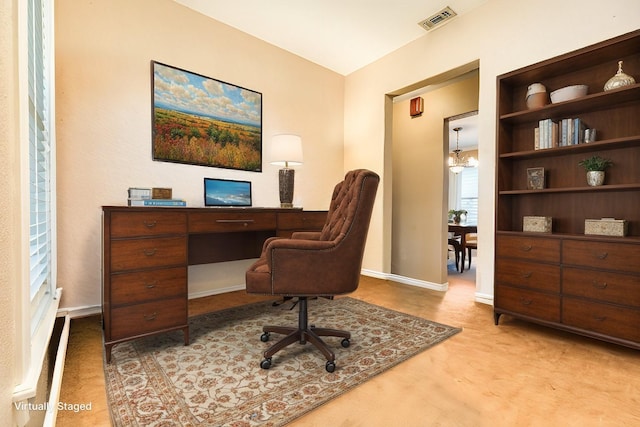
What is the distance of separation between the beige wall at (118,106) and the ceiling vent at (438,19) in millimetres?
1695

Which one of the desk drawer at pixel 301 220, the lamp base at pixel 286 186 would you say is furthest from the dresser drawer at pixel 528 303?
the lamp base at pixel 286 186

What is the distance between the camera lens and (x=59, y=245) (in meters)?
2.25

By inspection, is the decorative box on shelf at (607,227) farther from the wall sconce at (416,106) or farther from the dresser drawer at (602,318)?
the wall sconce at (416,106)

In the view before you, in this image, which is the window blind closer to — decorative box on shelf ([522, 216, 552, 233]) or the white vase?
decorative box on shelf ([522, 216, 552, 233])

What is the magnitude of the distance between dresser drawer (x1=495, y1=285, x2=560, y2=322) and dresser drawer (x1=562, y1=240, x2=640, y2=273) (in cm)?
29

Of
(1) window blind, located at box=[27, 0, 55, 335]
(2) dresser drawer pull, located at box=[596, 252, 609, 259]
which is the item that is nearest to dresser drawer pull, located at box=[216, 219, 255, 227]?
(1) window blind, located at box=[27, 0, 55, 335]

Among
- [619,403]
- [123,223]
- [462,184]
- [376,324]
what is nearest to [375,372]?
[376,324]

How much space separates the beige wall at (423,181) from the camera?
3.58 metres

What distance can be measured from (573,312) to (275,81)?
335 cm

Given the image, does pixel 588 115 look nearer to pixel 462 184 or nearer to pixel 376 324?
pixel 376 324

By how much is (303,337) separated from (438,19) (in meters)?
3.15

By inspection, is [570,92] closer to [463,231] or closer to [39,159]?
[463,231]

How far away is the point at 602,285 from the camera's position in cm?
183

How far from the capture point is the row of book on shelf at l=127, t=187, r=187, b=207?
6.76 feet
